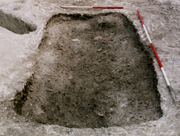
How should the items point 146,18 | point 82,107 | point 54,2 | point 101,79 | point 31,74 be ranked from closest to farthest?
point 82,107 → point 31,74 → point 101,79 → point 146,18 → point 54,2

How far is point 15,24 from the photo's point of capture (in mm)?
3762

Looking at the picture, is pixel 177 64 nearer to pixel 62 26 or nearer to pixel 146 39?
pixel 146 39

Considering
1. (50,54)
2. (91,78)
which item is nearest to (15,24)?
(50,54)

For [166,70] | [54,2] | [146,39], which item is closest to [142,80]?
[166,70]

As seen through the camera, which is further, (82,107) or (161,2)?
(161,2)

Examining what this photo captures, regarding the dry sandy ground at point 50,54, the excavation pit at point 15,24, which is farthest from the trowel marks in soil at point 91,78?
the excavation pit at point 15,24

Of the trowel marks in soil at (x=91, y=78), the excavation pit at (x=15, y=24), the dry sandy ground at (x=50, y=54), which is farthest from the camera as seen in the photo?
the excavation pit at (x=15, y=24)

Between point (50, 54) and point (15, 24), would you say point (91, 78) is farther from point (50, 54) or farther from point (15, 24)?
point (15, 24)

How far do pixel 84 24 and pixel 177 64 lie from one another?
214cm

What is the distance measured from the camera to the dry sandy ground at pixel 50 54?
1.99 m

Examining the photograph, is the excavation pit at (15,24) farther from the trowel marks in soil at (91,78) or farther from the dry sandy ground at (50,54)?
the trowel marks in soil at (91,78)

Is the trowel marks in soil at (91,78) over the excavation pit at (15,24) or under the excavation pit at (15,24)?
under

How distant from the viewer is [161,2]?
4379mm

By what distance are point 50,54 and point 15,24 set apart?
1.25 meters
